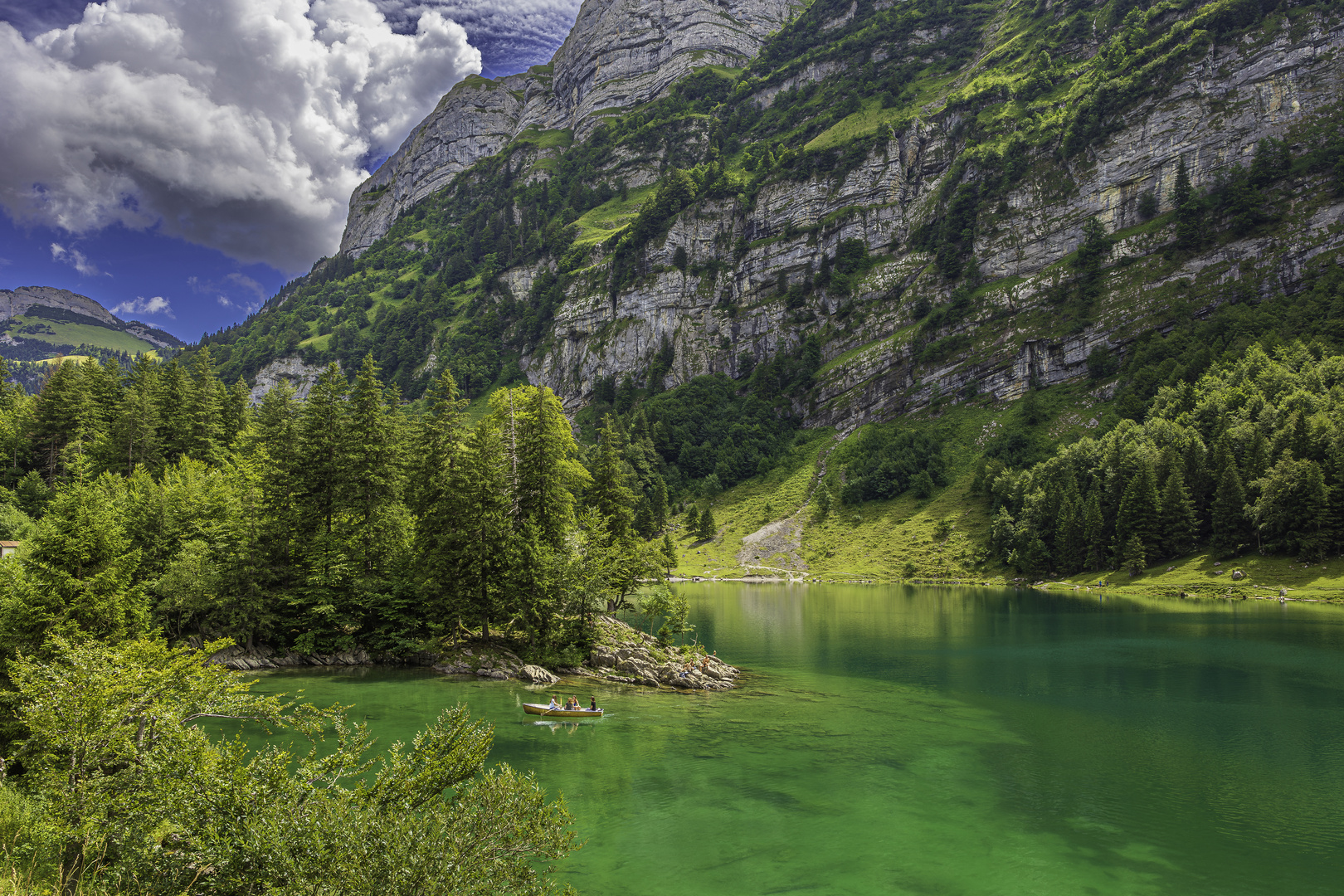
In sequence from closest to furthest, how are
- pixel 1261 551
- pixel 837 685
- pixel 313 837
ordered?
pixel 313 837
pixel 837 685
pixel 1261 551

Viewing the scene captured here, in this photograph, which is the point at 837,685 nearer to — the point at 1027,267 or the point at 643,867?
the point at 643,867

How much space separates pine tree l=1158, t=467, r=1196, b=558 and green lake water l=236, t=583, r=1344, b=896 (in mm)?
37541

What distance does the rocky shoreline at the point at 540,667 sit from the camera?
133 feet

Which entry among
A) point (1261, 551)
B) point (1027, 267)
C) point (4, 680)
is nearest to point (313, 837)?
point (4, 680)

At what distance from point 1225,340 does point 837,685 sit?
115 meters

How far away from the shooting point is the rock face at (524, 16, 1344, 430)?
415ft

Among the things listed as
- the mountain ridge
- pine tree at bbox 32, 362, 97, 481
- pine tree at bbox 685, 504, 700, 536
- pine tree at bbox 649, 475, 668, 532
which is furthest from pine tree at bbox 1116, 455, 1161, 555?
pine tree at bbox 32, 362, 97, 481

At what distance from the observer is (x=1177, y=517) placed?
85.9 m

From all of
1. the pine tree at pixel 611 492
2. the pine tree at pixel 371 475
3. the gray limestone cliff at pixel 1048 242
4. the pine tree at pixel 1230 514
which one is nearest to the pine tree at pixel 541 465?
the pine tree at pixel 371 475

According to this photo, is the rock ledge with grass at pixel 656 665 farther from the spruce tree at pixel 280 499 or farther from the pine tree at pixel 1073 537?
the pine tree at pixel 1073 537

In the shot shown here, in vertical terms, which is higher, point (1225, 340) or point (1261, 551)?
point (1225, 340)

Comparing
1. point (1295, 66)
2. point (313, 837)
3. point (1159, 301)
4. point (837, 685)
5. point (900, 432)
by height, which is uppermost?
point (1295, 66)

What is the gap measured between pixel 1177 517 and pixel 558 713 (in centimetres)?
8979

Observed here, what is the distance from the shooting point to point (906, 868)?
697 inches
